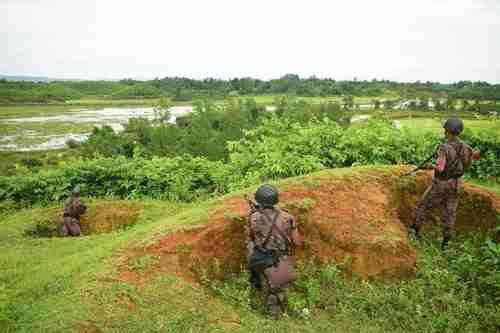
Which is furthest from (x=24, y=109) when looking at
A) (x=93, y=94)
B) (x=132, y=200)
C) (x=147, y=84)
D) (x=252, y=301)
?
(x=252, y=301)

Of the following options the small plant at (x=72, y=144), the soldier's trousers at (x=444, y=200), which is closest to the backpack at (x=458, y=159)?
the soldier's trousers at (x=444, y=200)

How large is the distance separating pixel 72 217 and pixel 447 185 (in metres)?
7.98

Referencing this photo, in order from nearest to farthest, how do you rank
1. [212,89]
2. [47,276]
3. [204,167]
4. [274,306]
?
[274,306] → [47,276] → [204,167] → [212,89]

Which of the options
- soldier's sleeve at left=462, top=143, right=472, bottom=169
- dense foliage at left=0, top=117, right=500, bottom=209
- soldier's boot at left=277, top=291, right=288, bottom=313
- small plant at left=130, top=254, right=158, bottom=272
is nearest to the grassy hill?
small plant at left=130, top=254, right=158, bottom=272

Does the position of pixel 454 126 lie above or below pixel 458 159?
above

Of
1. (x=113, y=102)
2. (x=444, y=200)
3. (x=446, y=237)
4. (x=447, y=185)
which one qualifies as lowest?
(x=446, y=237)

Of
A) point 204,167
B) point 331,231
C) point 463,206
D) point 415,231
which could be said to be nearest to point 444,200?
point 415,231

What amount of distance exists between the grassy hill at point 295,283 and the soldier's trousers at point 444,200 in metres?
0.44

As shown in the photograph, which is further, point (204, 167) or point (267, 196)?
point (204, 167)

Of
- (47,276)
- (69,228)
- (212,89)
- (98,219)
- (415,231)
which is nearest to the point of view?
(47,276)

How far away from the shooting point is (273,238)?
602 centimetres

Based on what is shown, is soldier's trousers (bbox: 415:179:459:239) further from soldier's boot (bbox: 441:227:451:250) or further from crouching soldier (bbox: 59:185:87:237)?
crouching soldier (bbox: 59:185:87:237)

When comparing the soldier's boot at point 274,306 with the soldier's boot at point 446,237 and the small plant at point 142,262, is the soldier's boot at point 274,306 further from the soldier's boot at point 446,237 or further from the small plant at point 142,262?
the soldier's boot at point 446,237

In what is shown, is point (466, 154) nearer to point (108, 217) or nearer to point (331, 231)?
point (331, 231)
